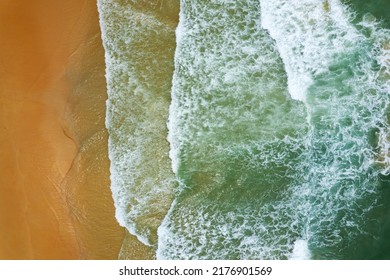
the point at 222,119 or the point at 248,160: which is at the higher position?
the point at 222,119

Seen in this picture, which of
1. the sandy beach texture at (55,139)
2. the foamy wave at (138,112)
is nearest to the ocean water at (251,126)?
the foamy wave at (138,112)

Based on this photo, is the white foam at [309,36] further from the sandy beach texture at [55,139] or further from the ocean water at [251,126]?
the sandy beach texture at [55,139]

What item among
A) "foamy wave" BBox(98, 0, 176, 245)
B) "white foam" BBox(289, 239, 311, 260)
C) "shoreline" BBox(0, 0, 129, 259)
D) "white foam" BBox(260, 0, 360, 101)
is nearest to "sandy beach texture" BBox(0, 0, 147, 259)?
"shoreline" BBox(0, 0, 129, 259)

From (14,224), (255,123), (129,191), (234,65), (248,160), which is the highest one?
(234,65)

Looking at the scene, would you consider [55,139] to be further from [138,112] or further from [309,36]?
[309,36]

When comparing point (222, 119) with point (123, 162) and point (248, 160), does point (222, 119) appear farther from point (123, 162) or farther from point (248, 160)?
point (123, 162)

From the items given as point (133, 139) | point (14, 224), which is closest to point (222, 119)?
point (133, 139)

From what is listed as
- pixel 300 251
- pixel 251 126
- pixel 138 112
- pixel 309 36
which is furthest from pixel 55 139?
pixel 309 36
